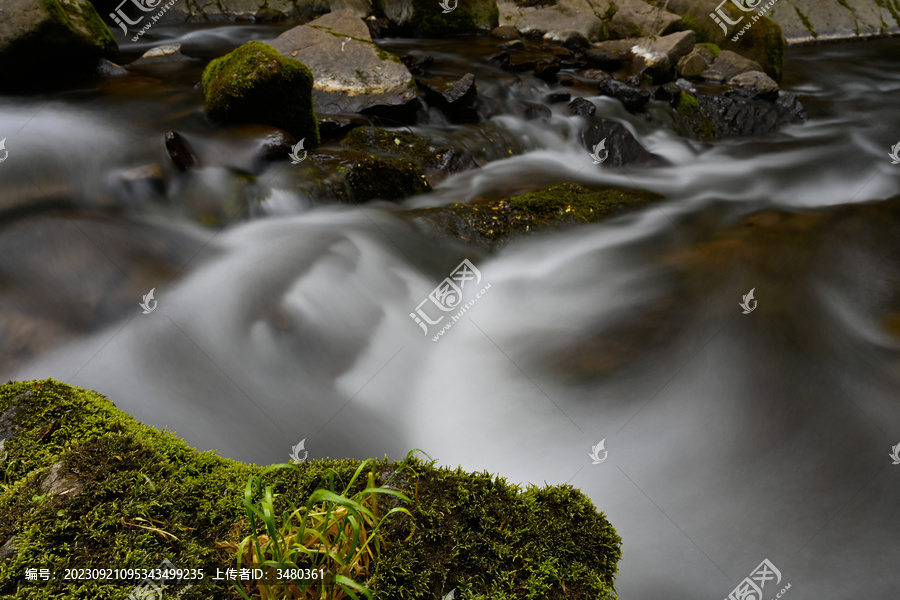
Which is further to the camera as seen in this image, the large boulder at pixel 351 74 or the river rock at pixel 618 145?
the river rock at pixel 618 145

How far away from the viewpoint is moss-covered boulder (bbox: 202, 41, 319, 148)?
6387 millimetres

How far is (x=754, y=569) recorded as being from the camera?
3.06m

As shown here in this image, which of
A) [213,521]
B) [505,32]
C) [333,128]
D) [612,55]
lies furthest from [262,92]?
[505,32]

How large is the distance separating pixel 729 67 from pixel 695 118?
282 centimetres

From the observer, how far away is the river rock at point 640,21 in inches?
554

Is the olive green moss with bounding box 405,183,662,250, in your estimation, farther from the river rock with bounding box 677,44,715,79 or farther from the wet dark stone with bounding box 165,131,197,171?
the river rock with bounding box 677,44,715,79

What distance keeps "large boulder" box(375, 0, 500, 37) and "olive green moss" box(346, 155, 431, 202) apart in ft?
31.5

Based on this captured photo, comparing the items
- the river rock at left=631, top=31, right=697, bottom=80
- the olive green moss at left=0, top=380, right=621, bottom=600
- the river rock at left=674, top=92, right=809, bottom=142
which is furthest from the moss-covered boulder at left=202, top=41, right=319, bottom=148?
the river rock at left=631, top=31, right=697, bottom=80

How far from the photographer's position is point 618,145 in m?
8.84

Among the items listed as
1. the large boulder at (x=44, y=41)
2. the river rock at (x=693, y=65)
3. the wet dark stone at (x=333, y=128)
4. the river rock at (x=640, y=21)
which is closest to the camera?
the large boulder at (x=44, y=41)

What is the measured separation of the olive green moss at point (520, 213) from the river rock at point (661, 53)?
21.1 feet

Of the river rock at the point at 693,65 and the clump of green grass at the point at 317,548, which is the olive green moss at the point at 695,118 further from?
the clump of green grass at the point at 317,548

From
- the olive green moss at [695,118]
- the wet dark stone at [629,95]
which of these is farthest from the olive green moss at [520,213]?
the olive green moss at [695,118]

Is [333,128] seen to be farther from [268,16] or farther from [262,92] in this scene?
[268,16]
